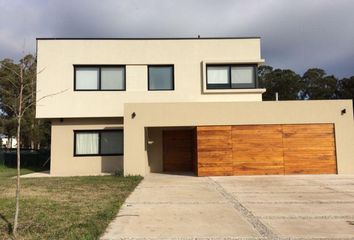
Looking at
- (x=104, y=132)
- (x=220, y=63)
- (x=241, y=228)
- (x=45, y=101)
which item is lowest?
(x=241, y=228)

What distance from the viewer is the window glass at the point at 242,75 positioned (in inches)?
784

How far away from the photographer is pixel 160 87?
19906 mm

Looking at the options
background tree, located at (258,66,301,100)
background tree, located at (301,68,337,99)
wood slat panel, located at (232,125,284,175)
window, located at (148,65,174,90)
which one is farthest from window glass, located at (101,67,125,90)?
background tree, located at (301,68,337,99)

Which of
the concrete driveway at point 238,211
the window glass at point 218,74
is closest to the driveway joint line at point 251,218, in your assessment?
the concrete driveway at point 238,211

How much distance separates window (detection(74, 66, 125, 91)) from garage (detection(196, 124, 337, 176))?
5207 millimetres

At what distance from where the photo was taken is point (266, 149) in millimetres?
17562

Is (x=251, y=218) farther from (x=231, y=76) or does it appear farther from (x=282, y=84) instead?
(x=282, y=84)

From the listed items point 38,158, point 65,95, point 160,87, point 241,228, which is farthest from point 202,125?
point 38,158

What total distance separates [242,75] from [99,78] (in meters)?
7.33

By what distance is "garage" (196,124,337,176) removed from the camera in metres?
17.5

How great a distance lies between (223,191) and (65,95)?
10515mm

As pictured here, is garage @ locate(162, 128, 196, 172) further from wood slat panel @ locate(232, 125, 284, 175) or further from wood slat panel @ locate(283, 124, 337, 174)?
wood slat panel @ locate(283, 124, 337, 174)

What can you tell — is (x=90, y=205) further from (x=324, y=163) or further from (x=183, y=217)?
(x=324, y=163)

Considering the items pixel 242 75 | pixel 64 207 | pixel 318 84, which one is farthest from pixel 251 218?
pixel 318 84
